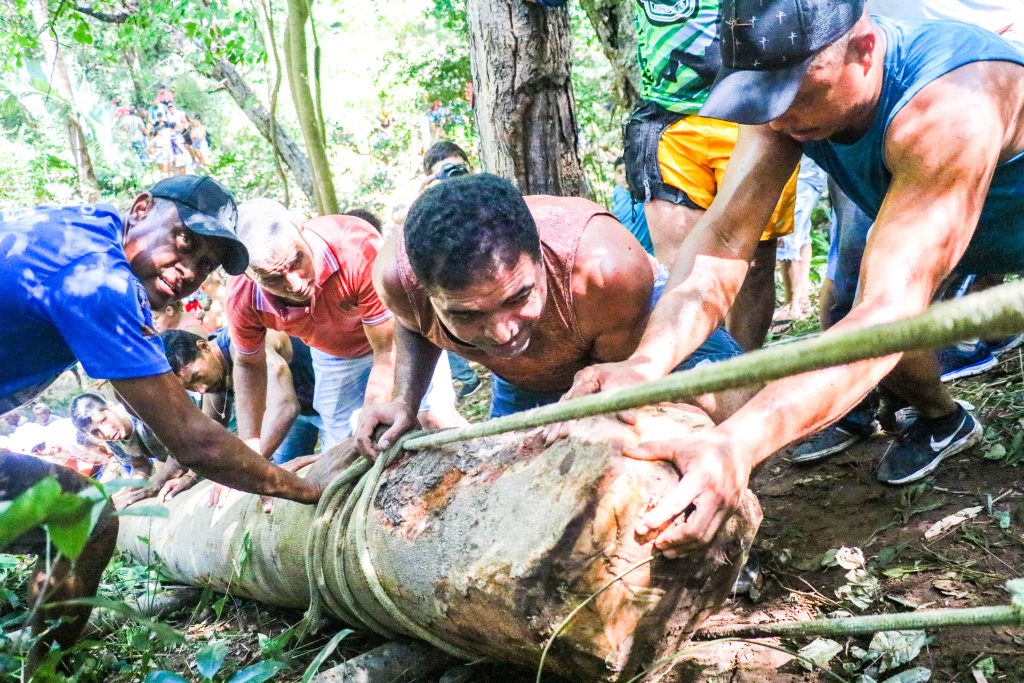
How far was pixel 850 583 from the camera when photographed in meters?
2.29

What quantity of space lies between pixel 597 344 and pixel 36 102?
1291cm

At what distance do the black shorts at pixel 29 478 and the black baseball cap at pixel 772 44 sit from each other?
87.8 inches

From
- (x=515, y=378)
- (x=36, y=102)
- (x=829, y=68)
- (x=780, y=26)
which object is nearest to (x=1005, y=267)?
(x=829, y=68)

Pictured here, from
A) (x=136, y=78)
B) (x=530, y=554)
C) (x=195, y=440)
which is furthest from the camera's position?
(x=136, y=78)

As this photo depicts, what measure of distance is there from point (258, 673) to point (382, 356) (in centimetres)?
175

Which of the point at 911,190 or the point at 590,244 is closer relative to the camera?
the point at 911,190

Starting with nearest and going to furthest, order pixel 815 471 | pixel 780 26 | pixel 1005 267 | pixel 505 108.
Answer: pixel 780 26 → pixel 1005 267 → pixel 815 471 → pixel 505 108

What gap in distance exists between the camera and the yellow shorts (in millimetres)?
3078

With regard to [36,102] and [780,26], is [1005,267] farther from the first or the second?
[36,102]

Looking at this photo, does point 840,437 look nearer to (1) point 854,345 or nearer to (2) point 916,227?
(2) point 916,227

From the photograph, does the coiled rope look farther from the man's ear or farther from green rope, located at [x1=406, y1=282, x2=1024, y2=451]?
the man's ear

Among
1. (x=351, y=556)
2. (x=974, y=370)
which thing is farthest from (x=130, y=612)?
(x=974, y=370)

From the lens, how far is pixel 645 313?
2393mm

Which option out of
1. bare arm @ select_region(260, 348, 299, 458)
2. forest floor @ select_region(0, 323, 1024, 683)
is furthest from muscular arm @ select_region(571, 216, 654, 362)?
bare arm @ select_region(260, 348, 299, 458)
